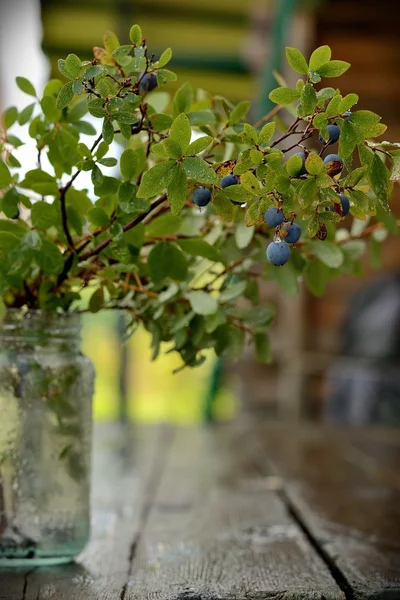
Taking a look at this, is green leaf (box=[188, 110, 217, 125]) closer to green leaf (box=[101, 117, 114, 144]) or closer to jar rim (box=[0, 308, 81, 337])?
green leaf (box=[101, 117, 114, 144])

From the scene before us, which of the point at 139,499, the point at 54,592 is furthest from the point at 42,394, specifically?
the point at 139,499

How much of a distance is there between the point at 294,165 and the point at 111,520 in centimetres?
59

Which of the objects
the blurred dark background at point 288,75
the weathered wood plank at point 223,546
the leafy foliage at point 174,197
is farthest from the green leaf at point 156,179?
the blurred dark background at point 288,75

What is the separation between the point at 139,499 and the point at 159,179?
0.71 metres

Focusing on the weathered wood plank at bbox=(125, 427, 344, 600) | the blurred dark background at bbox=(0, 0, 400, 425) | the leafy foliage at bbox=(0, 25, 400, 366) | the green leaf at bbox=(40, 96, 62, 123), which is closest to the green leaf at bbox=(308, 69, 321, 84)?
the leafy foliage at bbox=(0, 25, 400, 366)

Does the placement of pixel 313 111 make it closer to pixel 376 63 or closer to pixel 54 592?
pixel 54 592

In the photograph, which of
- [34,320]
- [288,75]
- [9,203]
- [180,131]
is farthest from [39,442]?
[288,75]

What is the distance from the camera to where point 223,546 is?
777 mm

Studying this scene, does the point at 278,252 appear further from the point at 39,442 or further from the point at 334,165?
the point at 39,442

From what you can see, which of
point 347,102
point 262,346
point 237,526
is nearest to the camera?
point 347,102

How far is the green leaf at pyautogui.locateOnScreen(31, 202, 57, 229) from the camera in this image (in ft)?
1.95

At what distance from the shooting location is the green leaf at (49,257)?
1.95 ft

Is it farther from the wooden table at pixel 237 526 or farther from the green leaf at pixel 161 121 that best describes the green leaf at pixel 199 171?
the wooden table at pixel 237 526

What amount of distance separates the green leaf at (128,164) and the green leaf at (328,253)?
20 centimetres
